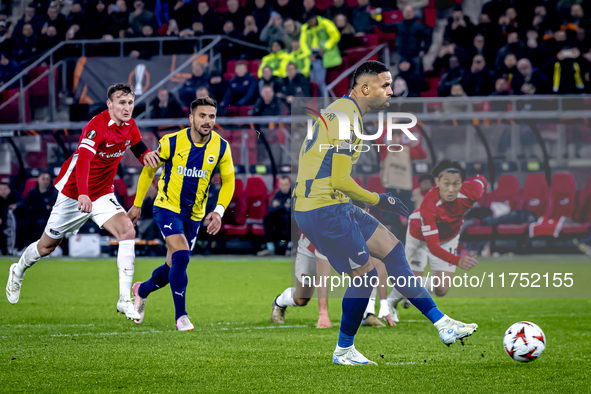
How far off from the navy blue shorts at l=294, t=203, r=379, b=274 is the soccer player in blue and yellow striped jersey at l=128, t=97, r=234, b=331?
1.69 m

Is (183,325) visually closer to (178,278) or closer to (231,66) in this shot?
(178,278)

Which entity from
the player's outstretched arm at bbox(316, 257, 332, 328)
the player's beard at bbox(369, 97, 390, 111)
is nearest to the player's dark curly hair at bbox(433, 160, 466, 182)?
the player's outstretched arm at bbox(316, 257, 332, 328)

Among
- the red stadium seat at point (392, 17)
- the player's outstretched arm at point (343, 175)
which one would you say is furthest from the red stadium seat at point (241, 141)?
the player's outstretched arm at point (343, 175)

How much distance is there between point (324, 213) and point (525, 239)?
8.53 m

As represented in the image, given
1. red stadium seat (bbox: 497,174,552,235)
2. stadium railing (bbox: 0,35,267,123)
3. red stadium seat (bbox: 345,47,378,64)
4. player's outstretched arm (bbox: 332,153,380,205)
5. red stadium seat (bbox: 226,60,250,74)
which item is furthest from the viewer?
red stadium seat (bbox: 226,60,250,74)

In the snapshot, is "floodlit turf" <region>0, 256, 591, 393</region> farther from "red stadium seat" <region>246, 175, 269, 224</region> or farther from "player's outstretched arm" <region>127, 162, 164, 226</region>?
"red stadium seat" <region>246, 175, 269, 224</region>

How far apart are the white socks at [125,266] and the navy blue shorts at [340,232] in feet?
7.10

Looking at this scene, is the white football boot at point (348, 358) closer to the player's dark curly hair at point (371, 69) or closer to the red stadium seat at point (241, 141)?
the player's dark curly hair at point (371, 69)

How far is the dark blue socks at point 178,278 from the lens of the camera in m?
6.26

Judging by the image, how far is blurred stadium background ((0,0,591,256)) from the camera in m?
12.4

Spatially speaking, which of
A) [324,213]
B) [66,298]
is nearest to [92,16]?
[66,298]

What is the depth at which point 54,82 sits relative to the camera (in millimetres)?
14781

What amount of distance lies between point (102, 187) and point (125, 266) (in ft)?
2.87

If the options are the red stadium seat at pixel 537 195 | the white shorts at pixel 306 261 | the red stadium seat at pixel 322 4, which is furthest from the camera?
the red stadium seat at pixel 322 4
